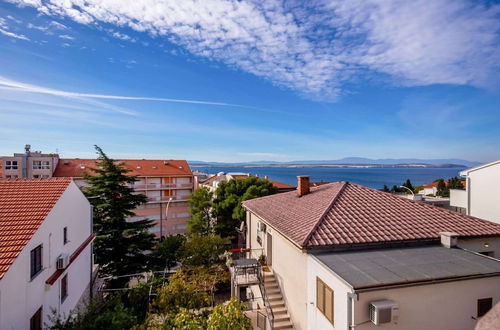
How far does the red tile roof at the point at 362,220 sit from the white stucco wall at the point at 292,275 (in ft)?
2.98

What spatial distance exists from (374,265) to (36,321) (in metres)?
12.0

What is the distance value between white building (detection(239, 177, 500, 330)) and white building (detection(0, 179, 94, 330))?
8053mm

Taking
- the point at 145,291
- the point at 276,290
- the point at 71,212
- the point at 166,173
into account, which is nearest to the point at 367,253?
the point at 276,290

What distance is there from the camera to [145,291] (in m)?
12.9

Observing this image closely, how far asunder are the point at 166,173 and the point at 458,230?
157 feet

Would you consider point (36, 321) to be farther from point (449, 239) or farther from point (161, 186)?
point (161, 186)

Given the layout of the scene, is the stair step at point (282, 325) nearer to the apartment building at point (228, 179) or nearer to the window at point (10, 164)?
the apartment building at point (228, 179)

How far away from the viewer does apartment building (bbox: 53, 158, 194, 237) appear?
48406 millimetres

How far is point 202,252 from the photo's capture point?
1766 centimetres

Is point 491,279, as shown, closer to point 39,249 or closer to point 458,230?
point 458,230

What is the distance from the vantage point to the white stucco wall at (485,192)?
53.1ft

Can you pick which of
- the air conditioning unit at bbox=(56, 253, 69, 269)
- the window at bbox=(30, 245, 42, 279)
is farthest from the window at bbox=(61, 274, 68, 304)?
the window at bbox=(30, 245, 42, 279)

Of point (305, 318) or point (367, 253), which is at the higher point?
point (367, 253)

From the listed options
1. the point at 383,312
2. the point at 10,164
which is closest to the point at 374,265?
the point at 383,312
